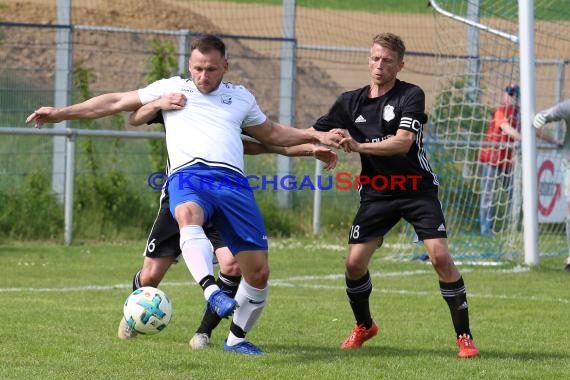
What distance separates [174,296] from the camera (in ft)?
34.0

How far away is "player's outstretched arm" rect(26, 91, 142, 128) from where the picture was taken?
7.43 meters

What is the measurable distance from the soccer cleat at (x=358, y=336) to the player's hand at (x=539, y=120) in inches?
209

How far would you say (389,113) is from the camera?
25.3 feet

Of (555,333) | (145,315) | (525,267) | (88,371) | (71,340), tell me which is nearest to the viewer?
(88,371)

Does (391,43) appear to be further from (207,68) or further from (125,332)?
(125,332)

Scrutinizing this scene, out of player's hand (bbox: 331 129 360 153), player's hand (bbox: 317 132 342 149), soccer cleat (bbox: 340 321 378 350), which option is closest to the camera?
player's hand (bbox: 331 129 360 153)

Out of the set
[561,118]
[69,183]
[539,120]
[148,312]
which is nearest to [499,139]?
[539,120]

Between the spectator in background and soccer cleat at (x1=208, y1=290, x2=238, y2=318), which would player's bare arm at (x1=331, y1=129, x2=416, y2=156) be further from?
the spectator in background

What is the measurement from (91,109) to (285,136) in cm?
125

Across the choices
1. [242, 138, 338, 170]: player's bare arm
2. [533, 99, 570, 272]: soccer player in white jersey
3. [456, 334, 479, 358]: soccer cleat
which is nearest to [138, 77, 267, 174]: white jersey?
[242, 138, 338, 170]: player's bare arm

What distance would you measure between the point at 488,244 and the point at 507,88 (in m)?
1.81

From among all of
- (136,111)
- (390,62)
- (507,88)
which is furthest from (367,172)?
(507,88)

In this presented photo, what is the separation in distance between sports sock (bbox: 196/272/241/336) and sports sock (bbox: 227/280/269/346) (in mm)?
271

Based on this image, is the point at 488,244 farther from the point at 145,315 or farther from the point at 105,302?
the point at 145,315
